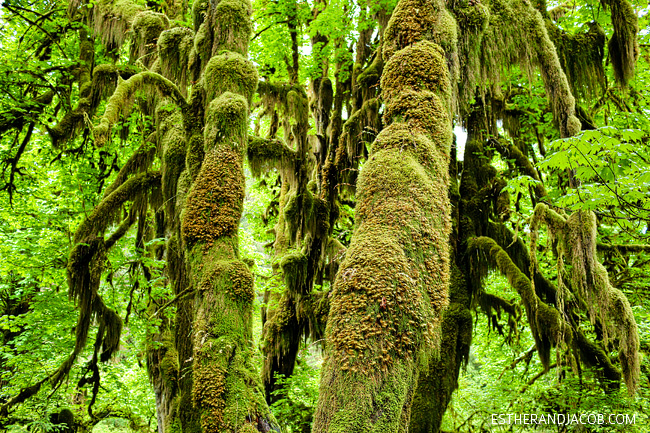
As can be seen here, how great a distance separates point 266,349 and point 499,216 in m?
6.48

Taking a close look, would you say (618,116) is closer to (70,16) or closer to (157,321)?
(157,321)

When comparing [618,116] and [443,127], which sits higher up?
[618,116]

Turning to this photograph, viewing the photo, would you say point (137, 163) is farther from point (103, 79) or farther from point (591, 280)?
point (591, 280)

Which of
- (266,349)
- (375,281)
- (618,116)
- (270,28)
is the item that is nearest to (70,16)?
(270,28)

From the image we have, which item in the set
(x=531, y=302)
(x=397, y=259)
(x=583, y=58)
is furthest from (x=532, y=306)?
(x=397, y=259)

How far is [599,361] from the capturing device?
8.58 meters

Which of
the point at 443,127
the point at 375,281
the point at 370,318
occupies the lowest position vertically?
the point at 370,318

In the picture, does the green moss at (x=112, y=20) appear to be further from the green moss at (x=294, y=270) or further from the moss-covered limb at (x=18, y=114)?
the green moss at (x=294, y=270)

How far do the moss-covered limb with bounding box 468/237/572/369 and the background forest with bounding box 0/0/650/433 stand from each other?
0.04 meters

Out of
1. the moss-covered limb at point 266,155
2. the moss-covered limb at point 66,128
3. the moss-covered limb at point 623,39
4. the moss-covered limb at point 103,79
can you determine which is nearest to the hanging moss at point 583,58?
the moss-covered limb at point 623,39

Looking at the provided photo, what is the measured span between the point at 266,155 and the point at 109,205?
9.64ft

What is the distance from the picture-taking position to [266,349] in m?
11.0

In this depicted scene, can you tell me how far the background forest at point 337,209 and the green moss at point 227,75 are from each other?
3cm

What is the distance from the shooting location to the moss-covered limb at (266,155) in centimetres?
782
